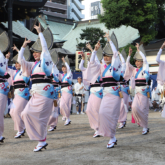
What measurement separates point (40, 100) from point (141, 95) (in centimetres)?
326

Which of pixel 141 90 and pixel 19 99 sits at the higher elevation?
pixel 141 90

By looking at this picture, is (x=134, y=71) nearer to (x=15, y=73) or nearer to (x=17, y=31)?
(x=15, y=73)

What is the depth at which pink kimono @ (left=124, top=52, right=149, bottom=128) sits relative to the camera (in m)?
7.44

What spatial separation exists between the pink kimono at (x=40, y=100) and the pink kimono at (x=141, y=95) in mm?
2767

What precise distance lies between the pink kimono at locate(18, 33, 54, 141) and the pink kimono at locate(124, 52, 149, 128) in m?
2.77

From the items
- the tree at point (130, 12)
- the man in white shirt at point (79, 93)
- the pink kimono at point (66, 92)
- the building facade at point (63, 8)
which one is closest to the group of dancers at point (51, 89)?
the pink kimono at point (66, 92)

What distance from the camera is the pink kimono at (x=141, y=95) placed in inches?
293

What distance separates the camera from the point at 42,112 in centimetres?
541

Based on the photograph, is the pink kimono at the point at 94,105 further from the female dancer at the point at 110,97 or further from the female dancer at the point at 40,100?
the female dancer at the point at 40,100

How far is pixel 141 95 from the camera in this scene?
7.69 m

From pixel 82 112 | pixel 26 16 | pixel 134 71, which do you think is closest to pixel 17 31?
pixel 26 16

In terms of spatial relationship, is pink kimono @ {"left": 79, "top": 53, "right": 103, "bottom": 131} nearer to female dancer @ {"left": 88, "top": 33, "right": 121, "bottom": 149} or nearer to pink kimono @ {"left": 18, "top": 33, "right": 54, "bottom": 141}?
female dancer @ {"left": 88, "top": 33, "right": 121, "bottom": 149}

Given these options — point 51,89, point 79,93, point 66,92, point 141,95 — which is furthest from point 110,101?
point 79,93

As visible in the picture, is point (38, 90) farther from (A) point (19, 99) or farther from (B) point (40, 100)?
(A) point (19, 99)
